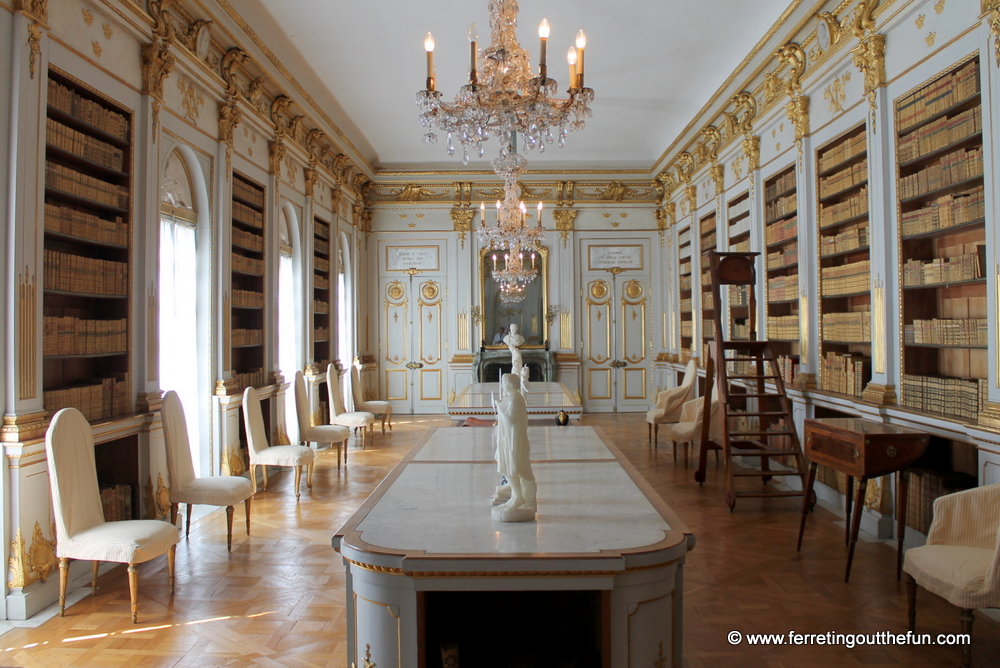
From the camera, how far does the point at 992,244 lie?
10.9ft

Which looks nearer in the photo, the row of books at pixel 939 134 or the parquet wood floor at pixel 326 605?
the parquet wood floor at pixel 326 605

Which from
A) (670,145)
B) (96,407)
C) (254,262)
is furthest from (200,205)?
(670,145)

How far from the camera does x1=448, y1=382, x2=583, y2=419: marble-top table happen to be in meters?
5.52

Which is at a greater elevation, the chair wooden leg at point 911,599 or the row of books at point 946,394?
the row of books at point 946,394

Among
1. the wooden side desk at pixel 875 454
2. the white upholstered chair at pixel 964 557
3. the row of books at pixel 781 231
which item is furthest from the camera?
the row of books at pixel 781 231

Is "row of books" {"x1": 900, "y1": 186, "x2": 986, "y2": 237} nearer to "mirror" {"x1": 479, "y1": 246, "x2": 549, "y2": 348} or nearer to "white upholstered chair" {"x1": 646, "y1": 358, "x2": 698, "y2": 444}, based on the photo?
"white upholstered chair" {"x1": 646, "y1": 358, "x2": 698, "y2": 444}

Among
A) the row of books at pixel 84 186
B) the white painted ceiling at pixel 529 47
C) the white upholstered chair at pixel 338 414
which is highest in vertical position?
the white painted ceiling at pixel 529 47

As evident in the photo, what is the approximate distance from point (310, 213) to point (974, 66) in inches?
273

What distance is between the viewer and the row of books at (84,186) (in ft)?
Result: 11.6

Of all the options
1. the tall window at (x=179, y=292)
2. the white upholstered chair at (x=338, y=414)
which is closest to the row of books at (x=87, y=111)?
the tall window at (x=179, y=292)

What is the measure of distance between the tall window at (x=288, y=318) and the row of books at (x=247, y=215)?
0.85 meters

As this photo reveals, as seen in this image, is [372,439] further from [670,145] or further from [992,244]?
[992,244]

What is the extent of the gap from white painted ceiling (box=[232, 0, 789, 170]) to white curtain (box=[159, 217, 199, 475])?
2.09 metres

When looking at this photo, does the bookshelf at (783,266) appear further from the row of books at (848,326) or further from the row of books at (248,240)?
the row of books at (248,240)
